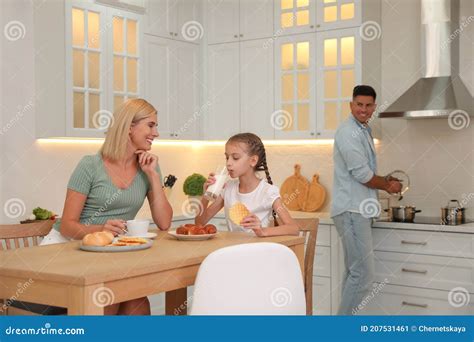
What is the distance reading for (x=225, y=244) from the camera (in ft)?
8.13

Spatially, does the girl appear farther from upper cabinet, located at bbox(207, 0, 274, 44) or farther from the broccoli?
upper cabinet, located at bbox(207, 0, 274, 44)

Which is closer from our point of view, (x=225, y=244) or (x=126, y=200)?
(x=225, y=244)

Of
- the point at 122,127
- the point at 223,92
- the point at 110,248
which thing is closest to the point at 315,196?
the point at 223,92

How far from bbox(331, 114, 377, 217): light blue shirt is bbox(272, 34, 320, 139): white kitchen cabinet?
2.20 feet

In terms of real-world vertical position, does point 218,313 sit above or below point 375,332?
above

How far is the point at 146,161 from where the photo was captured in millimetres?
2848

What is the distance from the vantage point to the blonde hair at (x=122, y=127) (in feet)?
9.14

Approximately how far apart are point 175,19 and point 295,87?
956 millimetres

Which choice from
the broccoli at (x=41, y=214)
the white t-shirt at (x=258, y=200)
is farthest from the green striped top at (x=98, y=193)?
the broccoli at (x=41, y=214)

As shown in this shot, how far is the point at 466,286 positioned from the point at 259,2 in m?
2.31

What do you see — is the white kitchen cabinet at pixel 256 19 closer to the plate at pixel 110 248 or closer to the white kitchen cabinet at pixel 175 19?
the white kitchen cabinet at pixel 175 19

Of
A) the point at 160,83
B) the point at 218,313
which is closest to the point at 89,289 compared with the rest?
the point at 218,313

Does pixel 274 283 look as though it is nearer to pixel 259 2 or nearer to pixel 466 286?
pixel 466 286

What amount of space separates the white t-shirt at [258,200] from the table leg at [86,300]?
44.7 inches
